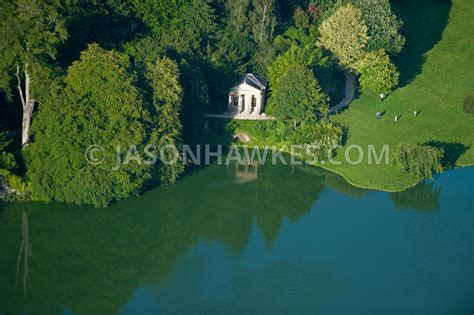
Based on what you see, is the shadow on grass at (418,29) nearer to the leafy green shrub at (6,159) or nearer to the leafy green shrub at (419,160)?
the leafy green shrub at (419,160)

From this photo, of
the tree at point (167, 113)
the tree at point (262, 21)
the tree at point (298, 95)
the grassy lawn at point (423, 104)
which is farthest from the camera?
the tree at point (262, 21)

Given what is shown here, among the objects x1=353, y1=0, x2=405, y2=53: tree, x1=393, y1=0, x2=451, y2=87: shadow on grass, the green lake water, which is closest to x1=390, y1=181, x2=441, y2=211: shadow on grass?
the green lake water

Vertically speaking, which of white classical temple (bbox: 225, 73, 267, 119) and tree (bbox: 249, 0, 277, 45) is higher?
tree (bbox: 249, 0, 277, 45)

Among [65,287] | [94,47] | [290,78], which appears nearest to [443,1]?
[290,78]

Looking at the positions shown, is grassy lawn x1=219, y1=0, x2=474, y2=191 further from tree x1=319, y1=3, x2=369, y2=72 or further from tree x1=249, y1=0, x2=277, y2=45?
tree x1=249, y1=0, x2=277, y2=45

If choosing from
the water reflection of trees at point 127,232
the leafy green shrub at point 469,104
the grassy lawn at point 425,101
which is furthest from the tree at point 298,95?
the leafy green shrub at point 469,104

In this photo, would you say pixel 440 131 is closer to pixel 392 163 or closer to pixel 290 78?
pixel 392 163

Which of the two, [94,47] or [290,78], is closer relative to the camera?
[94,47]
